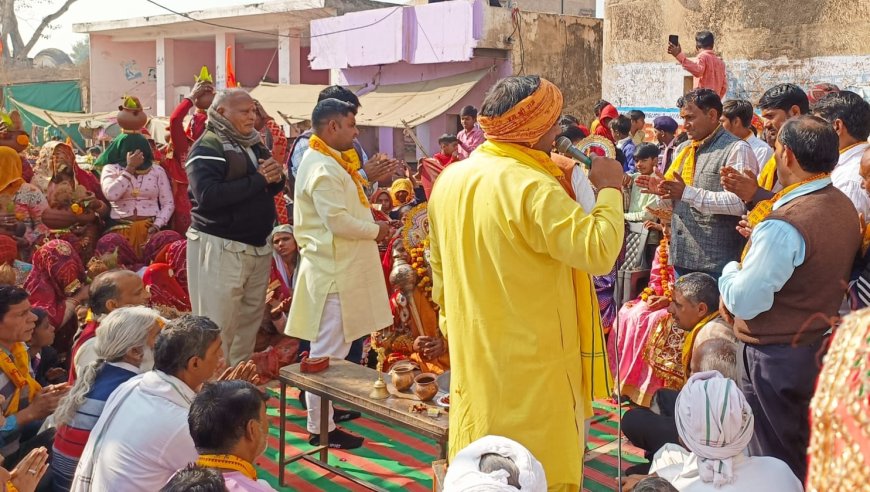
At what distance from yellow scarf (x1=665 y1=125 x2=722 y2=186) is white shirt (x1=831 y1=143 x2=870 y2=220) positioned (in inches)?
37.6

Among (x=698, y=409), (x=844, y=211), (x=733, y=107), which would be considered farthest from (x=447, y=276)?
(x=733, y=107)

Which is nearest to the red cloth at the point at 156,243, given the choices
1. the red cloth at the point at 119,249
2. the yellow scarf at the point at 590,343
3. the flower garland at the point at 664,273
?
the red cloth at the point at 119,249

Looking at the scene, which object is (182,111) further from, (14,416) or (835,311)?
(835,311)

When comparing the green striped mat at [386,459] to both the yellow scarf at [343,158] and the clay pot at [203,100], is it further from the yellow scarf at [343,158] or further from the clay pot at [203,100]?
the clay pot at [203,100]

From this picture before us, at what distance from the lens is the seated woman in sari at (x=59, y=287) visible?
580 centimetres

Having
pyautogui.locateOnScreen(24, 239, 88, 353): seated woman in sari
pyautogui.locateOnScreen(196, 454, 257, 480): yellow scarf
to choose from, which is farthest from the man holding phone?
pyautogui.locateOnScreen(196, 454, 257, 480): yellow scarf

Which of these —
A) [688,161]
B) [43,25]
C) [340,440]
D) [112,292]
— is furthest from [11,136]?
[43,25]

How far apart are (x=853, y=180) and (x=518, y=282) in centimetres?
199

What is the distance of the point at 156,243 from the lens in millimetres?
6684

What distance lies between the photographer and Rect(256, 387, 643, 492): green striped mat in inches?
164

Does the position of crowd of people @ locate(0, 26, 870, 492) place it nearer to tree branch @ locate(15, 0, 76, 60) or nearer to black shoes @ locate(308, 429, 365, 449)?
black shoes @ locate(308, 429, 365, 449)

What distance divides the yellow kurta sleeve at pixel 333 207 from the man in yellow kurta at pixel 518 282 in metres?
1.67

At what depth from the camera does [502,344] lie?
8.49ft

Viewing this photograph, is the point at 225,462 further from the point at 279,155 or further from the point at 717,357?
the point at 279,155
